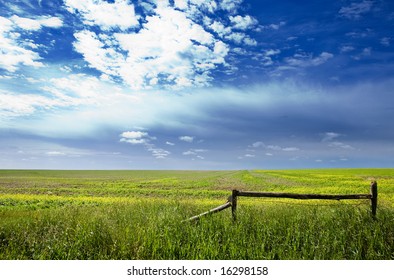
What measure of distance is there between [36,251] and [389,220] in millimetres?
9430

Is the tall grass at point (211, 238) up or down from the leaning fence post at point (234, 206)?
down

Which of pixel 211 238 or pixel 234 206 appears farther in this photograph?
pixel 234 206

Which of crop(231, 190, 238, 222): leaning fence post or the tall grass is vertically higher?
crop(231, 190, 238, 222): leaning fence post

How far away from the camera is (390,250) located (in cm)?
674

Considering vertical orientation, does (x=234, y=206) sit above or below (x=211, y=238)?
above

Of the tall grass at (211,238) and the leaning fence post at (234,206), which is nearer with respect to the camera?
the tall grass at (211,238)

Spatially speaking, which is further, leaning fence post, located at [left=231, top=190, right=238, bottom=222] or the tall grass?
leaning fence post, located at [left=231, top=190, right=238, bottom=222]

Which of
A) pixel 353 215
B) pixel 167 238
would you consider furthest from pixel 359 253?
pixel 167 238

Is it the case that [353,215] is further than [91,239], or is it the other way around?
[353,215]

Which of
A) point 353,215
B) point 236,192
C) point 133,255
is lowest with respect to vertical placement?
point 133,255

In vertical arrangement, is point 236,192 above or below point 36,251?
above
